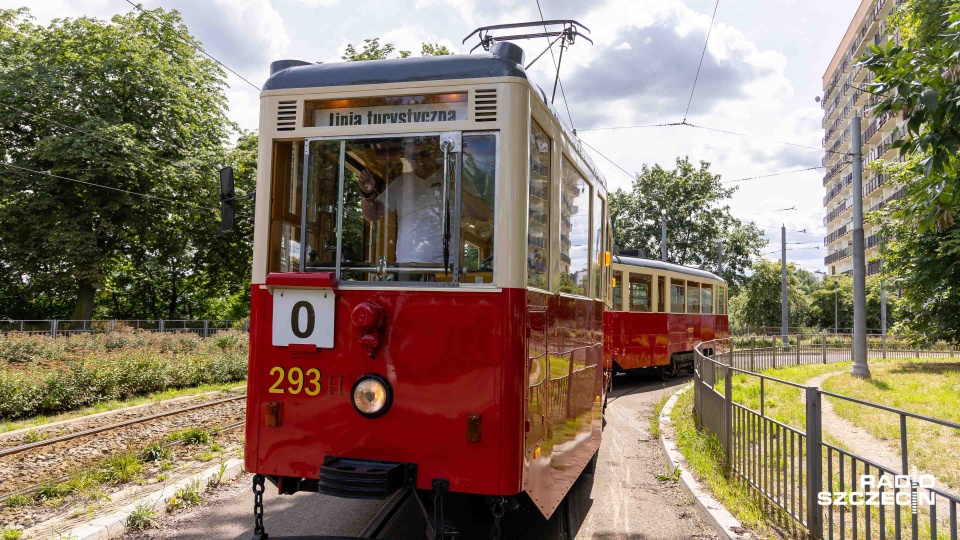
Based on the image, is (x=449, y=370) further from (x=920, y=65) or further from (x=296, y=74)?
(x=920, y=65)

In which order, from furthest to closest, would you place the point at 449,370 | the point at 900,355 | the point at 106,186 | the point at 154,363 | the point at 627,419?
1. the point at 900,355
2. the point at 106,186
3. the point at 154,363
4. the point at 627,419
5. the point at 449,370

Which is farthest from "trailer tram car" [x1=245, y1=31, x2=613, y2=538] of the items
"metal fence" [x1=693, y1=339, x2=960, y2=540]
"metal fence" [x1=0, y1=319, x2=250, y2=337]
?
"metal fence" [x1=0, y1=319, x2=250, y2=337]

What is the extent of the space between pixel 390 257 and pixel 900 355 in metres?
31.0

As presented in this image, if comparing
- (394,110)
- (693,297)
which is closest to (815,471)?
(394,110)

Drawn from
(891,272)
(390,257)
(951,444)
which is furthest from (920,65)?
(891,272)

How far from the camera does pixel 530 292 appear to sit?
14.1ft

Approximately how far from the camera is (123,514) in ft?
18.6

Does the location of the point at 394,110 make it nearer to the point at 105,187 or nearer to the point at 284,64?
the point at 284,64

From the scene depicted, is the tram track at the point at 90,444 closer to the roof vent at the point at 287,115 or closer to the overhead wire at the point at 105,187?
the roof vent at the point at 287,115

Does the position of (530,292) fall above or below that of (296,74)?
below

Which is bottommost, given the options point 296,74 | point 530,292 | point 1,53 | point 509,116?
point 530,292

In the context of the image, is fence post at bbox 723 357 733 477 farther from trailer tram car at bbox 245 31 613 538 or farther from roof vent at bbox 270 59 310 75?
roof vent at bbox 270 59 310 75

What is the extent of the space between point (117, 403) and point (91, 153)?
50.3 ft

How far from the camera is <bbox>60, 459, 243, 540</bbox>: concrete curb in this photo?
5218 millimetres
